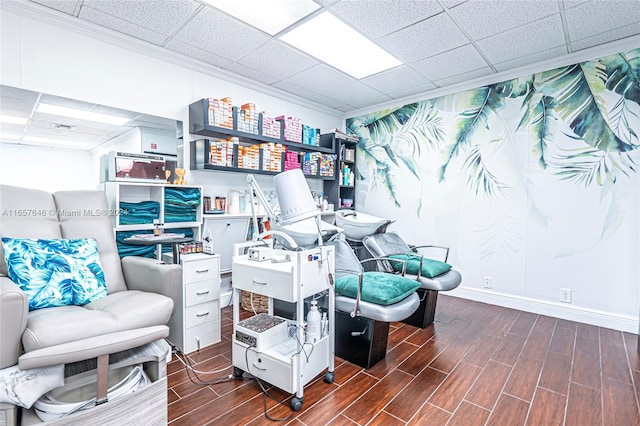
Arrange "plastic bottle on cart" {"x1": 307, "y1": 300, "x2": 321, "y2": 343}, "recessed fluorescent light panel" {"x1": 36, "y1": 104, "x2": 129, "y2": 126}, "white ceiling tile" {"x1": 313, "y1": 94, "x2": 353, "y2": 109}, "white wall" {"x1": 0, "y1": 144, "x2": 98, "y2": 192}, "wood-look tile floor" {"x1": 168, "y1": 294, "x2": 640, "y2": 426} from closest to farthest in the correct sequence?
"wood-look tile floor" {"x1": 168, "y1": 294, "x2": 640, "y2": 426} → "plastic bottle on cart" {"x1": 307, "y1": 300, "x2": 321, "y2": 343} → "white wall" {"x1": 0, "y1": 144, "x2": 98, "y2": 192} → "recessed fluorescent light panel" {"x1": 36, "y1": 104, "x2": 129, "y2": 126} → "white ceiling tile" {"x1": 313, "y1": 94, "x2": 353, "y2": 109}

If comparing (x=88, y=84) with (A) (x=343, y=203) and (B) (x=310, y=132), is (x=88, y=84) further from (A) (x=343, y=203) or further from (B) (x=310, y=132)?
(A) (x=343, y=203)

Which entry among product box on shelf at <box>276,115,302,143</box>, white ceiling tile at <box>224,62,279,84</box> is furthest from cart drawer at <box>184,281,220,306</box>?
white ceiling tile at <box>224,62,279,84</box>

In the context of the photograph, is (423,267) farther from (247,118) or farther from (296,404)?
(247,118)

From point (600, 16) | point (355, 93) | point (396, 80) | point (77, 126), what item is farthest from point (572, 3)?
point (77, 126)

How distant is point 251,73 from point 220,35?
839mm

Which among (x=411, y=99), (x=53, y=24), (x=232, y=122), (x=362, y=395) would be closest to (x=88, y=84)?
(x=53, y=24)

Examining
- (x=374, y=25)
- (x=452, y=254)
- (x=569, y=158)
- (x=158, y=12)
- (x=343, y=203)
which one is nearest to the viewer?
(x=158, y=12)

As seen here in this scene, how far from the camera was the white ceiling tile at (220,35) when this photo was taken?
2457 mm

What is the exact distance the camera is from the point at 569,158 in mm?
A: 3160

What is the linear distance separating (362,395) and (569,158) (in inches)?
121

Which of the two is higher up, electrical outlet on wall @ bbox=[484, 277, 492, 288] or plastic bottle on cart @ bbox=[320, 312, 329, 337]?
plastic bottle on cart @ bbox=[320, 312, 329, 337]

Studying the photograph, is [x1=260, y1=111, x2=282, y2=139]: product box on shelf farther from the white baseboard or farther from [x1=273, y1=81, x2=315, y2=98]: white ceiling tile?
the white baseboard

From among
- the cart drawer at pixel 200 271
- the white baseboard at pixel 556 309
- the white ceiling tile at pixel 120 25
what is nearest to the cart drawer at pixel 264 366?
the cart drawer at pixel 200 271

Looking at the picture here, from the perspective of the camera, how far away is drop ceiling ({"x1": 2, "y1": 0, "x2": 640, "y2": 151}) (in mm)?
2322
